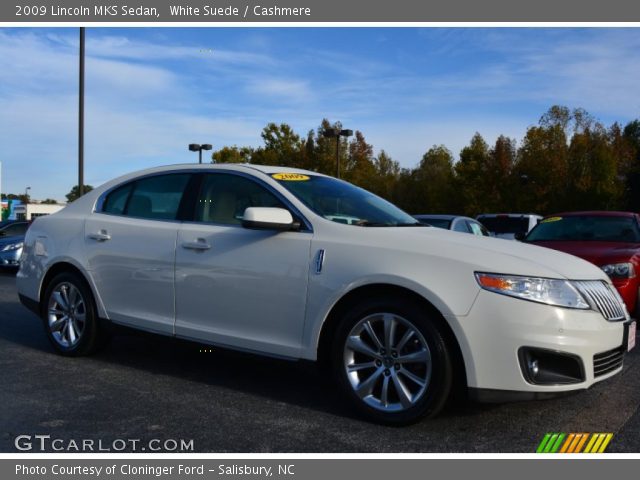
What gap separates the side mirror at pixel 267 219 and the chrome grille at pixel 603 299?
1.81 meters

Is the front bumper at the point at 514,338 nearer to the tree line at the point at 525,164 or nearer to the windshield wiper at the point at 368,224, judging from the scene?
the windshield wiper at the point at 368,224

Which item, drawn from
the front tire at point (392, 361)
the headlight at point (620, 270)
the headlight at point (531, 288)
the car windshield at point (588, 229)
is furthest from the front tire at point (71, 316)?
the car windshield at point (588, 229)

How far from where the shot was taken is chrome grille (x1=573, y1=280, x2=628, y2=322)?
3758mm

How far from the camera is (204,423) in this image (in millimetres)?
3842

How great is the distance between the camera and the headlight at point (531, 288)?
3570 millimetres

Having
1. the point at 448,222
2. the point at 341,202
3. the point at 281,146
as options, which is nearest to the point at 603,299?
the point at 341,202

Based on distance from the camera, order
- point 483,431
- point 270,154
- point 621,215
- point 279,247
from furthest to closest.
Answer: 1. point 270,154
2. point 621,215
3. point 279,247
4. point 483,431

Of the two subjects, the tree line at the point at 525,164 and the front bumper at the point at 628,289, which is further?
the tree line at the point at 525,164

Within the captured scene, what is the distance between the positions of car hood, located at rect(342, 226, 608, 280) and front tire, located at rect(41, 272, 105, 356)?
2535 mm

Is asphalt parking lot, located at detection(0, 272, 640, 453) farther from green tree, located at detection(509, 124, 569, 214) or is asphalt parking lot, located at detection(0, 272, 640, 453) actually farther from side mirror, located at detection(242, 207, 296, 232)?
green tree, located at detection(509, 124, 569, 214)

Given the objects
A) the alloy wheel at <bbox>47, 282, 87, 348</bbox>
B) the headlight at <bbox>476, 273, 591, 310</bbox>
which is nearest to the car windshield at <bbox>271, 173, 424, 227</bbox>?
the headlight at <bbox>476, 273, 591, 310</bbox>
